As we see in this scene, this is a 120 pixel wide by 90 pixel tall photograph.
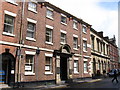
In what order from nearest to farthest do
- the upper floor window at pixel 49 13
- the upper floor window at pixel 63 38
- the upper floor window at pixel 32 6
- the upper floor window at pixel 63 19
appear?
the upper floor window at pixel 32 6
the upper floor window at pixel 49 13
the upper floor window at pixel 63 38
the upper floor window at pixel 63 19

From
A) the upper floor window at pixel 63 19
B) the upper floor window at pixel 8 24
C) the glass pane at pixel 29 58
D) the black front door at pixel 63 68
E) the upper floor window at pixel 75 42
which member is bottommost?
the black front door at pixel 63 68

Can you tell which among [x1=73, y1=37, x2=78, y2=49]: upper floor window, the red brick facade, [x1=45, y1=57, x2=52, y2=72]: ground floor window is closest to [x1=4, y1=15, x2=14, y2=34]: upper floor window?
the red brick facade

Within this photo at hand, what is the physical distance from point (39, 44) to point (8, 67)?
14.6ft

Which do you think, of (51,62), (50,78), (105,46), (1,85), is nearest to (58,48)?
(51,62)

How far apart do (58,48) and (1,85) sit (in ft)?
29.7

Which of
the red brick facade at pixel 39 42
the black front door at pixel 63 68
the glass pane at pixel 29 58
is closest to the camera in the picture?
the red brick facade at pixel 39 42

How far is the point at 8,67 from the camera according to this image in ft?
50.4

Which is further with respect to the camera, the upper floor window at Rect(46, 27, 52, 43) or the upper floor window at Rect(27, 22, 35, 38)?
the upper floor window at Rect(46, 27, 52, 43)

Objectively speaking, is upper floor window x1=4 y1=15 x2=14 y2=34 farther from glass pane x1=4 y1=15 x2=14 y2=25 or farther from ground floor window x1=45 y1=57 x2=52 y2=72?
ground floor window x1=45 y1=57 x2=52 y2=72

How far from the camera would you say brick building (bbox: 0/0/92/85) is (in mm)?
15266

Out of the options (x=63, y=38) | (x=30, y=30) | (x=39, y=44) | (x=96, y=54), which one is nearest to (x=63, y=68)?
(x=63, y=38)

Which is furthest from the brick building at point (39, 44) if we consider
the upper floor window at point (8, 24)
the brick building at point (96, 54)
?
the brick building at point (96, 54)

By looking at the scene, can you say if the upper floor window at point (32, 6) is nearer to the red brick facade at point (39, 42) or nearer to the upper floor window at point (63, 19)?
the red brick facade at point (39, 42)

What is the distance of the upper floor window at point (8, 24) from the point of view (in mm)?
15180
